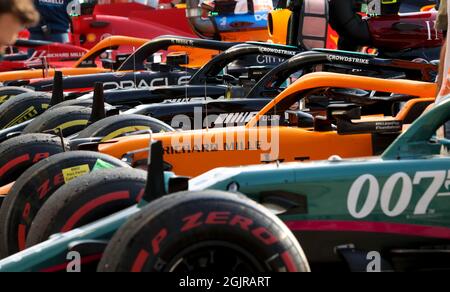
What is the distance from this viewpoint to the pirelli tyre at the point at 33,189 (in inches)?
196

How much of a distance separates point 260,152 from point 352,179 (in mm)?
2294

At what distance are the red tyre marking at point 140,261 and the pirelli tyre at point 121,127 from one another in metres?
3.45

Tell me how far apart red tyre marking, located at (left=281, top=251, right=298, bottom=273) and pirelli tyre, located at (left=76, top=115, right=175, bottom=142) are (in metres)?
3.45

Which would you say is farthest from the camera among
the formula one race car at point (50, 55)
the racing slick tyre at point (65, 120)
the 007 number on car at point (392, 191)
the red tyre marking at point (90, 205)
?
the formula one race car at point (50, 55)

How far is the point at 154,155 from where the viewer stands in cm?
384

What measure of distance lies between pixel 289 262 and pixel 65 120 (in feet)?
15.1

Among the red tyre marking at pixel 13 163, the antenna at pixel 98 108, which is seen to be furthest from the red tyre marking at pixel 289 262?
the antenna at pixel 98 108

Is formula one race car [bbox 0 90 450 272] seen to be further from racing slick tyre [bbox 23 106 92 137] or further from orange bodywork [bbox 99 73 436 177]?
racing slick tyre [bbox 23 106 92 137]

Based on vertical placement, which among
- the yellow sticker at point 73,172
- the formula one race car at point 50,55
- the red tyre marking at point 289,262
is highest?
the red tyre marking at point 289,262

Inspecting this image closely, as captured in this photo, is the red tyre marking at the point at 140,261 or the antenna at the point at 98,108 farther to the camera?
the antenna at the point at 98,108

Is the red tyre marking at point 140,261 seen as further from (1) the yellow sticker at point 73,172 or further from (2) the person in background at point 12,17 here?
(1) the yellow sticker at point 73,172

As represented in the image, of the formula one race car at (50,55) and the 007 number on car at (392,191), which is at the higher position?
the 007 number on car at (392,191)
